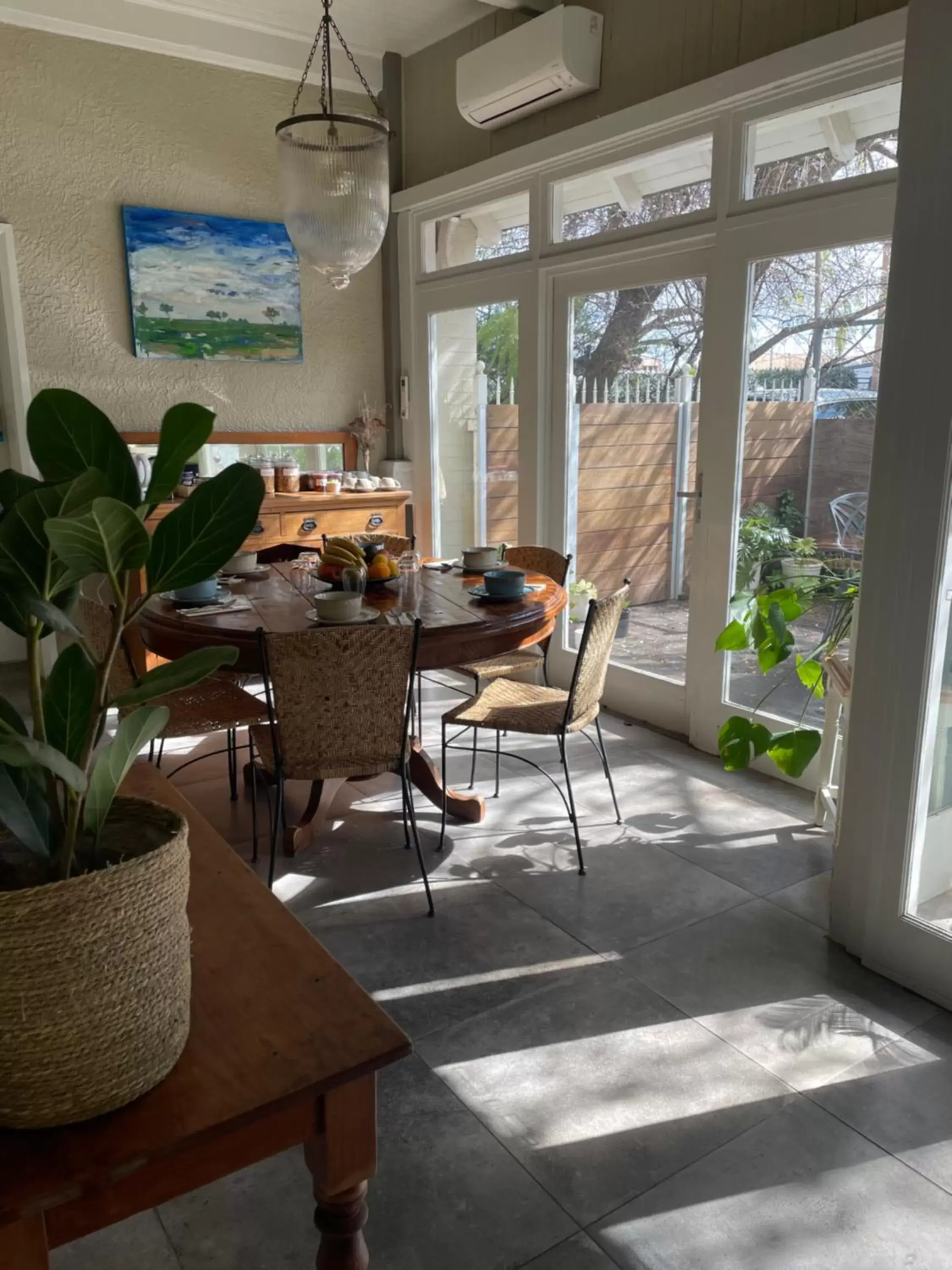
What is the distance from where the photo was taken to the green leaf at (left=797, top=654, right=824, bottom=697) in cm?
315

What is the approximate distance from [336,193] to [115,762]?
2678mm

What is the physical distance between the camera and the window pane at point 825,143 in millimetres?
3025

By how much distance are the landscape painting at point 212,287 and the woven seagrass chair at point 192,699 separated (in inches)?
94.6

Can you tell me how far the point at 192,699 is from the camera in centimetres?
315

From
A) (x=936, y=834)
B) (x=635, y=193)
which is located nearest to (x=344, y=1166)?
(x=936, y=834)

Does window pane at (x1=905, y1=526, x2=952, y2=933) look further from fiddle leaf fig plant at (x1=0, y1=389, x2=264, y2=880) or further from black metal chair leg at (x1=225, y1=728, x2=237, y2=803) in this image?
black metal chair leg at (x1=225, y1=728, x2=237, y2=803)

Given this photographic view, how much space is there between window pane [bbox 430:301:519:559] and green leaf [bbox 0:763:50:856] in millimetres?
4124

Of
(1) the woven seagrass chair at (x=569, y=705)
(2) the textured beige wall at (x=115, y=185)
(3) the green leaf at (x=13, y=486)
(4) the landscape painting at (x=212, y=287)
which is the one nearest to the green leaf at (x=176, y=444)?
(3) the green leaf at (x=13, y=486)

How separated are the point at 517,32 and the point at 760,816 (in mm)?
3517

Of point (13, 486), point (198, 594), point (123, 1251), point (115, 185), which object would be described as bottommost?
point (123, 1251)

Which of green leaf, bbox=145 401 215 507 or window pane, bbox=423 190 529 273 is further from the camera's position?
window pane, bbox=423 190 529 273

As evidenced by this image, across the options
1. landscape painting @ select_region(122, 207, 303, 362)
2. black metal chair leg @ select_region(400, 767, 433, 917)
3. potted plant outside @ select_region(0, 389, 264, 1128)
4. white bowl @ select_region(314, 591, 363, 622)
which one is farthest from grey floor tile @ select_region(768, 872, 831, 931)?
landscape painting @ select_region(122, 207, 303, 362)

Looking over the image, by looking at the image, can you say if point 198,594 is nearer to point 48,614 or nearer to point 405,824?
point 405,824

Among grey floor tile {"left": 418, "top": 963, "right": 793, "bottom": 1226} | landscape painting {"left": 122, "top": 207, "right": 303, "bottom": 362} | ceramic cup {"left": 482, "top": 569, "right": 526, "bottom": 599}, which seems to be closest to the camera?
grey floor tile {"left": 418, "top": 963, "right": 793, "bottom": 1226}
